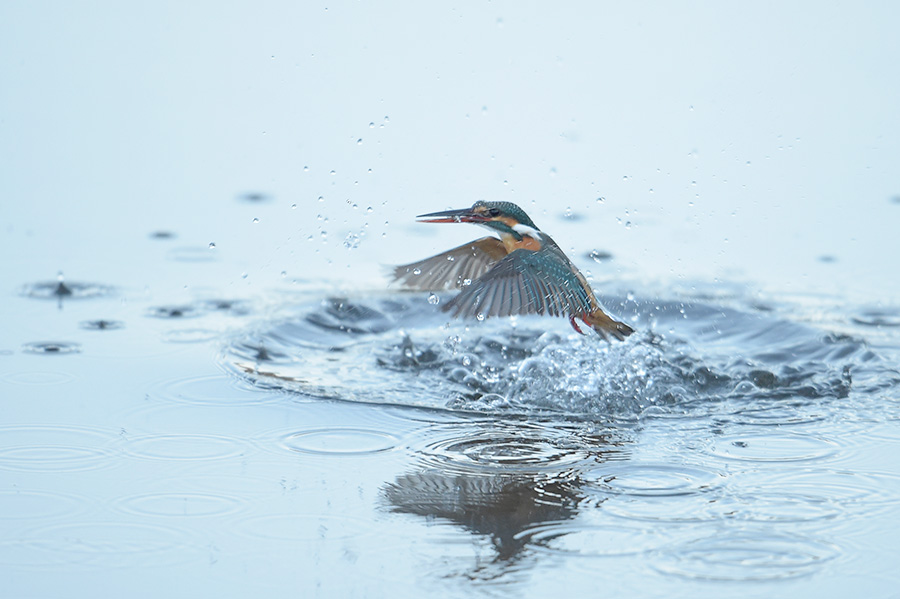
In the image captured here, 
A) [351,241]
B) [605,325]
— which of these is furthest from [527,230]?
[351,241]

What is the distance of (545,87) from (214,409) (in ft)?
12.9

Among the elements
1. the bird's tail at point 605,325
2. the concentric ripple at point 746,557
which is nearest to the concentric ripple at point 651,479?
the concentric ripple at point 746,557

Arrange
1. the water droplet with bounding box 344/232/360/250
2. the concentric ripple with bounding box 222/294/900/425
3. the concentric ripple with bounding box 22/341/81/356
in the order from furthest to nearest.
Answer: the water droplet with bounding box 344/232/360/250 → the concentric ripple with bounding box 22/341/81/356 → the concentric ripple with bounding box 222/294/900/425

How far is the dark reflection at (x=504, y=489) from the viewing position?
11.5ft

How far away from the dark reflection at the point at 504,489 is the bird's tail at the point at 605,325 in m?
0.85

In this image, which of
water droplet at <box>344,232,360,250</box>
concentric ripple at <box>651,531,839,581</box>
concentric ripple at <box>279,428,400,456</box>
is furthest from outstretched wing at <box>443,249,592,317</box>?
water droplet at <box>344,232,360,250</box>

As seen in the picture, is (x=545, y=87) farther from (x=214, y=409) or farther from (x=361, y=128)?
(x=214, y=409)

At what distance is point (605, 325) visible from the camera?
527 centimetres

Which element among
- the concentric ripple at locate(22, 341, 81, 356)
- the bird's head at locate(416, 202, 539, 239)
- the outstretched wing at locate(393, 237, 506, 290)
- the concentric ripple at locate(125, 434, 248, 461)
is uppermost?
the bird's head at locate(416, 202, 539, 239)

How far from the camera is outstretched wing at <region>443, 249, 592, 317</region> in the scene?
4719mm

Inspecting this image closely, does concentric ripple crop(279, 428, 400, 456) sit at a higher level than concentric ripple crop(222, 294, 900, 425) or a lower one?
lower

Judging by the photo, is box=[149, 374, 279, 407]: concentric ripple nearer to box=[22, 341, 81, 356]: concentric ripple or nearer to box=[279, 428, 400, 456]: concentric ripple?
box=[279, 428, 400, 456]: concentric ripple

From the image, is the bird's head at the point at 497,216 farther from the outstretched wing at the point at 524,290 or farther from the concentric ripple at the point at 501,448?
the concentric ripple at the point at 501,448

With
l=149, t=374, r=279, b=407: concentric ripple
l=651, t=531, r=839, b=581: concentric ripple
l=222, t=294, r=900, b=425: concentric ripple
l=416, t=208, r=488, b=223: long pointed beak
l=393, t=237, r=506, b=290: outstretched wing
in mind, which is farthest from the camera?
l=393, t=237, r=506, b=290: outstretched wing
